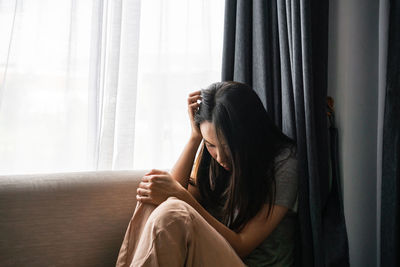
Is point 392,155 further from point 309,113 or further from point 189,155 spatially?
point 189,155

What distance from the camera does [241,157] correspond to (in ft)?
3.98

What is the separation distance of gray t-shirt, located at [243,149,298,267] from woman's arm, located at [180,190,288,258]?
5 centimetres

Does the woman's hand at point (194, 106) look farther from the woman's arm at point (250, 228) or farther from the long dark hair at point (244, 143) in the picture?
the woman's arm at point (250, 228)

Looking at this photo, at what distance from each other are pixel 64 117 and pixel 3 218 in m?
0.45

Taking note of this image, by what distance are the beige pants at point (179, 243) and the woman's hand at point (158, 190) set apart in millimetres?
175

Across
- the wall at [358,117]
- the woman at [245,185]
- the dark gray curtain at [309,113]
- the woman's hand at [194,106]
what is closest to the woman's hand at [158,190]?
the woman at [245,185]

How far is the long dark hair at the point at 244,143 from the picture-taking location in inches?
47.2

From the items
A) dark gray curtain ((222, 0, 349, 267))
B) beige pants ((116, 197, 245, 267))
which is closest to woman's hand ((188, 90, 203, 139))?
dark gray curtain ((222, 0, 349, 267))

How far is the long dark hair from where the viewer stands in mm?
1199

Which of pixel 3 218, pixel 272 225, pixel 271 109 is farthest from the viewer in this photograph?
pixel 271 109

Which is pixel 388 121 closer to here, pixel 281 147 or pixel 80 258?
pixel 281 147

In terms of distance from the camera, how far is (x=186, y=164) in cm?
144

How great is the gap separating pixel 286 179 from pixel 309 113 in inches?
9.9

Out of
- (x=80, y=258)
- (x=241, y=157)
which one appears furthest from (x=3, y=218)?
(x=241, y=157)
